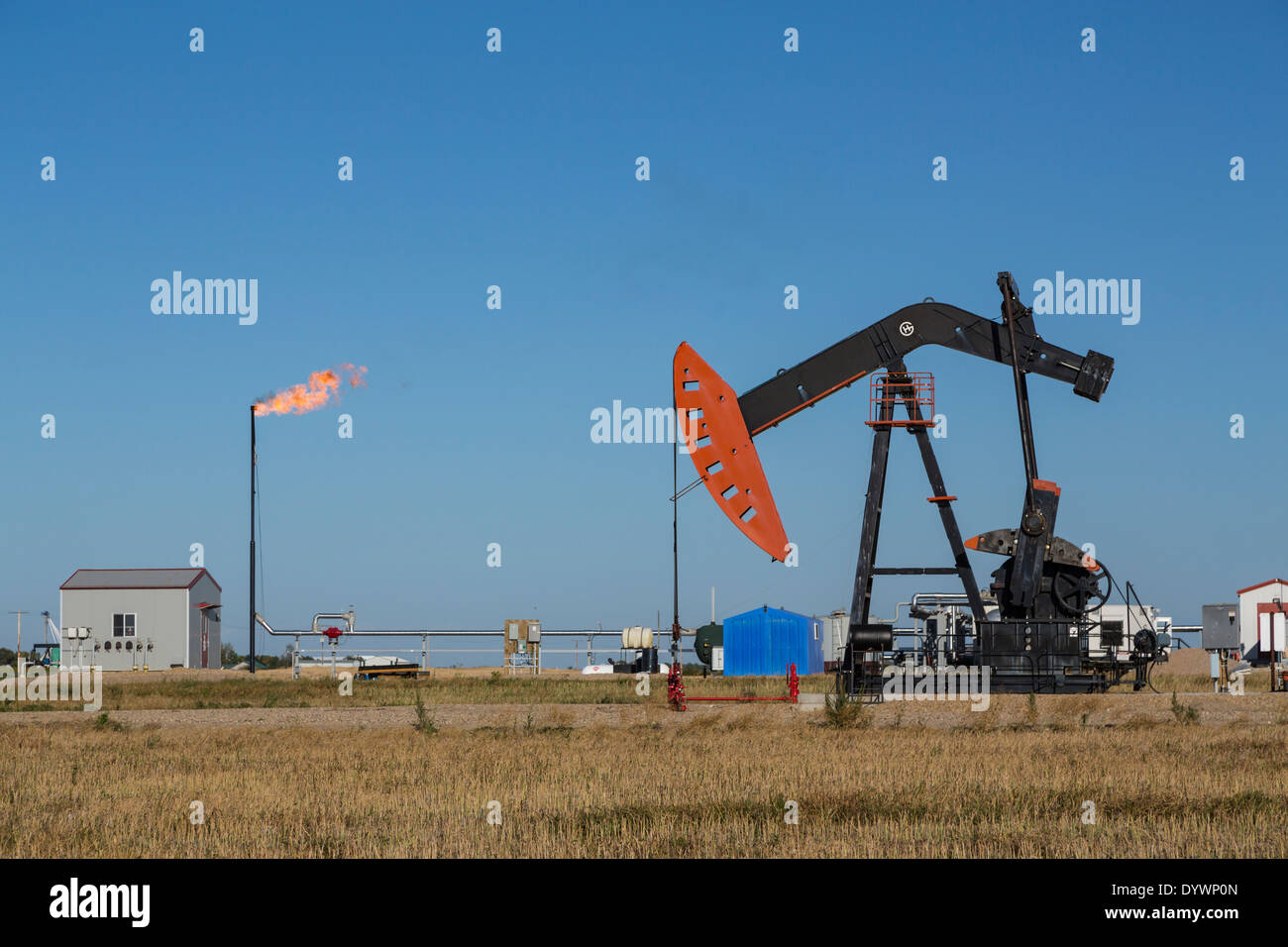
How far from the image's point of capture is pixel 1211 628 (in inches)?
2416

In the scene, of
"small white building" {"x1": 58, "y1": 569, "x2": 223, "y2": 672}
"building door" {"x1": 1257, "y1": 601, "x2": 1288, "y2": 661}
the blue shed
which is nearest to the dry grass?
the blue shed

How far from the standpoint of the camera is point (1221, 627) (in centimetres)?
6075

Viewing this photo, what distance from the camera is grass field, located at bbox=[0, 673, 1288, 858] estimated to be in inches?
372

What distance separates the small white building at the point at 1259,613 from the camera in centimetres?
5356

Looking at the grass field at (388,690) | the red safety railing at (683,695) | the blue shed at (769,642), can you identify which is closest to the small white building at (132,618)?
the grass field at (388,690)

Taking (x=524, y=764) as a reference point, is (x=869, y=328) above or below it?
above

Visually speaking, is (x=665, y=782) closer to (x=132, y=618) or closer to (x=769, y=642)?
(x=769, y=642)

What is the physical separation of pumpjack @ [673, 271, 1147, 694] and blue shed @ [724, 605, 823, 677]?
814 inches

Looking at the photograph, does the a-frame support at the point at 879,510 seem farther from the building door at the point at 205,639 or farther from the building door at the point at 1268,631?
the building door at the point at 205,639

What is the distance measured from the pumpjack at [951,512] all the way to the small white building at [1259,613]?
109ft

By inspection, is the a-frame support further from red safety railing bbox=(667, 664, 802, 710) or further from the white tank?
the white tank
